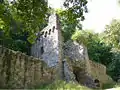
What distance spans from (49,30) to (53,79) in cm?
639

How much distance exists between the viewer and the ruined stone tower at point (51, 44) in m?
22.6

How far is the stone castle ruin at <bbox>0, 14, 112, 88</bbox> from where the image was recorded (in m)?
16.3

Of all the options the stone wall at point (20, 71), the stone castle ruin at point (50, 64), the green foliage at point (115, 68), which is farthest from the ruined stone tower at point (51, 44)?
the green foliage at point (115, 68)

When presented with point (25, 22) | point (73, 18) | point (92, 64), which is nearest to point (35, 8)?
point (25, 22)

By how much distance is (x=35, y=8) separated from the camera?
1038 centimetres

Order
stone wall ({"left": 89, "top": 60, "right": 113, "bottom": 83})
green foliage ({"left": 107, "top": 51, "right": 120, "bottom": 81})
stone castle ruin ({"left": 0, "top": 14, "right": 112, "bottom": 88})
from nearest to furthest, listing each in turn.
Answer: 1. stone castle ruin ({"left": 0, "top": 14, "right": 112, "bottom": 88})
2. stone wall ({"left": 89, "top": 60, "right": 113, "bottom": 83})
3. green foliage ({"left": 107, "top": 51, "right": 120, "bottom": 81})

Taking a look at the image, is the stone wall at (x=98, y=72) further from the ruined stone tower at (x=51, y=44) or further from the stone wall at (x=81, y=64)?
the ruined stone tower at (x=51, y=44)

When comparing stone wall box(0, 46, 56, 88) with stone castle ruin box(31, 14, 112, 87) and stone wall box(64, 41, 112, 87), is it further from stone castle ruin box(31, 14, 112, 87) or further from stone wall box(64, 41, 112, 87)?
stone wall box(64, 41, 112, 87)

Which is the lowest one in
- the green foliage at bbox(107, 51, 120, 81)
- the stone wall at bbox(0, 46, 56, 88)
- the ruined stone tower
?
the stone wall at bbox(0, 46, 56, 88)

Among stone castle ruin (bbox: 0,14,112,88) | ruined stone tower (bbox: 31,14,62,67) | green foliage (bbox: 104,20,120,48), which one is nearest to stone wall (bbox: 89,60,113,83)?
stone castle ruin (bbox: 0,14,112,88)

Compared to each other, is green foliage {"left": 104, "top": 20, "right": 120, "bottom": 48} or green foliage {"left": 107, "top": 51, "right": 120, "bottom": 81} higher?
green foliage {"left": 104, "top": 20, "right": 120, "bottom": 48}

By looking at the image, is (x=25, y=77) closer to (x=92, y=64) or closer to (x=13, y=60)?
(x=13, y=60)

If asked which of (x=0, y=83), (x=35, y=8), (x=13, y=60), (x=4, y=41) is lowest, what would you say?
(x=0, y=83)

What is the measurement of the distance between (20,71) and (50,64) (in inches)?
233
